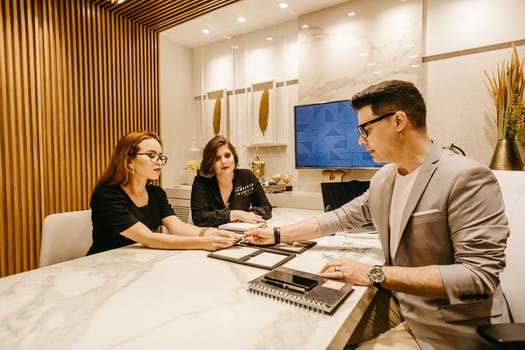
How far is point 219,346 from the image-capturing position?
27.2 inches

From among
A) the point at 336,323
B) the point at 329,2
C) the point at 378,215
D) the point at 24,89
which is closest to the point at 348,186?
the point at 378,215

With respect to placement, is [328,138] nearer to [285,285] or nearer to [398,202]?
[398,202]

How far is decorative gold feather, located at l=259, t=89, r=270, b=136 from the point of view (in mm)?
4102

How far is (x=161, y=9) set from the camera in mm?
3338

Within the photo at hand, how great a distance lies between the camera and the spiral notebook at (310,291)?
875 mm

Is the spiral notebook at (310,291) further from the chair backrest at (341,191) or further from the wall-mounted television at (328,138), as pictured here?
the wall-mounted television at (328,138)

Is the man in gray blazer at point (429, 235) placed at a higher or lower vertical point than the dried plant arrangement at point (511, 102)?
lower

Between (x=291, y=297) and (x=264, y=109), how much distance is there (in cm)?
344

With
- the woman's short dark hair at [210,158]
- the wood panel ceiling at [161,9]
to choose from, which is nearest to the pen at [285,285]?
the woman's short dark hair at [210,158]

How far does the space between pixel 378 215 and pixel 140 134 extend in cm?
146

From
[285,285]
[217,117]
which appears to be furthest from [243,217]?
[217,117]

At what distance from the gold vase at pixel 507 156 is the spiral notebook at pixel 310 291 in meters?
2.33

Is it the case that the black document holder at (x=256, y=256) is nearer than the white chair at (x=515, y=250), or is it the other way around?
the white chair at (x=515, y=250)

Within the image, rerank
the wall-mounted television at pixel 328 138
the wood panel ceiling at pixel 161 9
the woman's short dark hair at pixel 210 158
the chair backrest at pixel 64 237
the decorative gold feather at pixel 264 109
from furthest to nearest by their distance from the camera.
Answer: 1. the decorative gold feather at pixel 264 109
2. the wall-mounted television at pixel 328 138
3. the wood panel ceiling at pixel 161 9
4. the woman's short dark hair at pixel 210 158
5. the chair backrest at pixel 64 237
